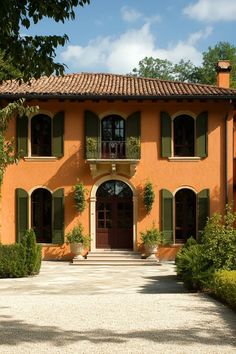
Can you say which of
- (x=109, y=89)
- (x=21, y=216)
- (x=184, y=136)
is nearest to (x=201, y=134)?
(x=184, y=136)

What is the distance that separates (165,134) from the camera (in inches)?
858

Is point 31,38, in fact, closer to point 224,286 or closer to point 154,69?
point 224,286

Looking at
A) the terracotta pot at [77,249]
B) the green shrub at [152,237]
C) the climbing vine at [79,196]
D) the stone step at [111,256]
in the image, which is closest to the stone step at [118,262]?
the stone step at [111,256]

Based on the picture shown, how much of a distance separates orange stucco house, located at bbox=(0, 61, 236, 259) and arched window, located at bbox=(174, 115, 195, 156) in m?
0.04

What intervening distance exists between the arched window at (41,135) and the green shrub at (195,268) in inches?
358

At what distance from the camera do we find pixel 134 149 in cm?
2141

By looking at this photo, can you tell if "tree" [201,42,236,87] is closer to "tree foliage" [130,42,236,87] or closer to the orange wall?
"tree foliage" [130,42,236,87]

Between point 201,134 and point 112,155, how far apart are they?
12.0ft

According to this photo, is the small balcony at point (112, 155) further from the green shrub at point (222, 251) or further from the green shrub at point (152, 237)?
the green shrub at point (222, 251)

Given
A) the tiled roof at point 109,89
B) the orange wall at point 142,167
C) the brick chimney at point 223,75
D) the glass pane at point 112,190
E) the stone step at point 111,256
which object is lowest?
the stone step at point 111,256

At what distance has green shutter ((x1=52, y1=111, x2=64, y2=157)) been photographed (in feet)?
71.4

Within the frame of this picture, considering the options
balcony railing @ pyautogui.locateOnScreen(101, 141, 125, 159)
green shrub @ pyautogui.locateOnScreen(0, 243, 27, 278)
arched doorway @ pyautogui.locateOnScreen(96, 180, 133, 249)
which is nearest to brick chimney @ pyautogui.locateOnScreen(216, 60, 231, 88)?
balcony railing @ pyautogui.locateOnScreen(101, 141, 125, 159)

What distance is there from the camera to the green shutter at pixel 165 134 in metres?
21.8

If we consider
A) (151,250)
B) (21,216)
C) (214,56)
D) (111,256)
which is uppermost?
(214,56)
